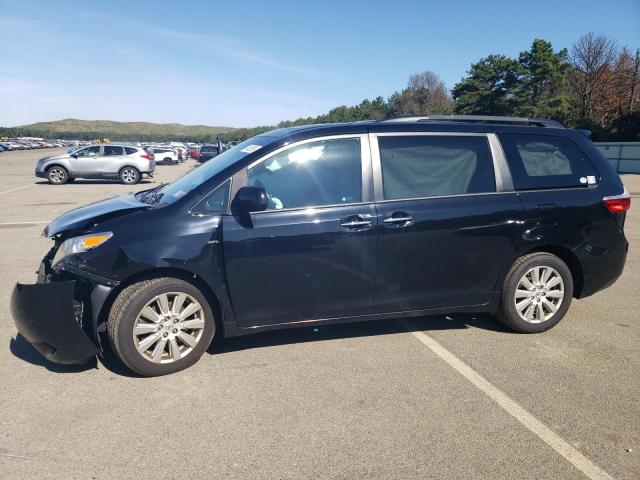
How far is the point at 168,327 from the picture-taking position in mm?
3605

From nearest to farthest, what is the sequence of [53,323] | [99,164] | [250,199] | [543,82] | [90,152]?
[53,323] < [250,199] < [99,164] < [90,152] < [543,82]

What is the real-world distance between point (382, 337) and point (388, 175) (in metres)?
1.40

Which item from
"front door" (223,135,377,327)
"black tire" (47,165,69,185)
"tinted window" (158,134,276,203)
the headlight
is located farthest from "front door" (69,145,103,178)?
"front door" (223,135,377,327)

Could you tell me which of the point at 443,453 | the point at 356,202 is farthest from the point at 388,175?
the point at 443,453

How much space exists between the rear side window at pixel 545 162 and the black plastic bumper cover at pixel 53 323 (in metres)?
3.60

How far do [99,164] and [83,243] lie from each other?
19.9 m

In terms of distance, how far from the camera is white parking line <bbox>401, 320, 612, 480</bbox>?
266cm

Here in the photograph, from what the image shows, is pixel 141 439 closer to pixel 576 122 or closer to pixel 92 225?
pixel 92 225


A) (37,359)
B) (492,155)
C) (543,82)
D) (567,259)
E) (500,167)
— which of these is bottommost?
(37,359)

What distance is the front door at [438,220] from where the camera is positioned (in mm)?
3984

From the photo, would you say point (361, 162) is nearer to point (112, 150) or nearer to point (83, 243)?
point (83, 243)

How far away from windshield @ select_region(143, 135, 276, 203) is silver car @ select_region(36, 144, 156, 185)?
18.7 meters

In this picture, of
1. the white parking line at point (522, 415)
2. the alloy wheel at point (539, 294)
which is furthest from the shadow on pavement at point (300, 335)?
the white parking line at point (522, 415)

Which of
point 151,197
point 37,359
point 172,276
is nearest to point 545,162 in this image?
point 172,276
